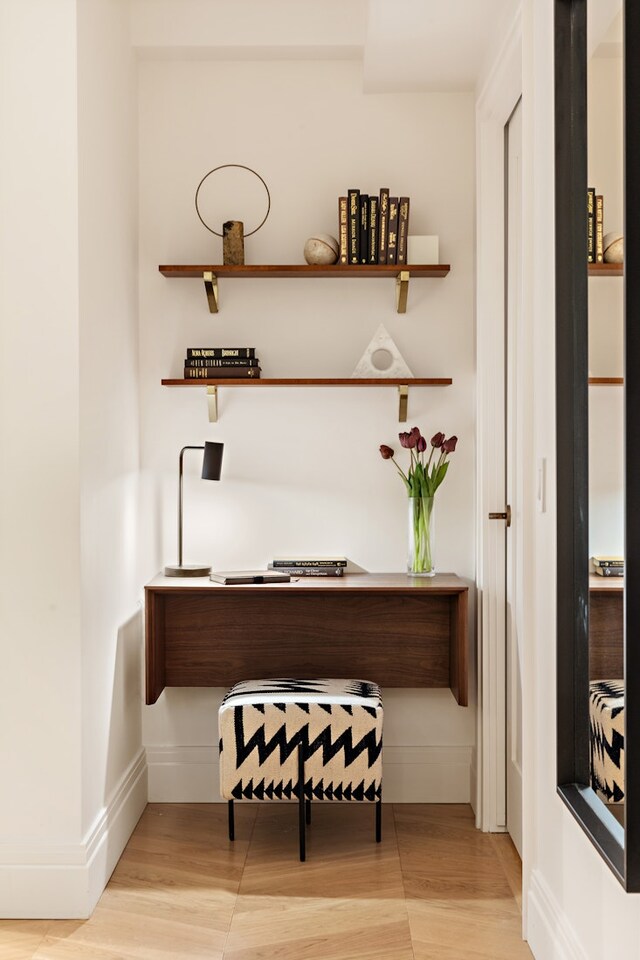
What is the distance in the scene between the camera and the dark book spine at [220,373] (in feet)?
10.3

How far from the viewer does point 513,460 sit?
3.02 meters

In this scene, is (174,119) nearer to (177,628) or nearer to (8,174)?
(8,174)

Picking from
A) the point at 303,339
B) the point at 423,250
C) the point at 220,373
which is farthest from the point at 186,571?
the point at 423,250

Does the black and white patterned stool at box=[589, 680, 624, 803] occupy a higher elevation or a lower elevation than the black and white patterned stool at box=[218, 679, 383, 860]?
higher

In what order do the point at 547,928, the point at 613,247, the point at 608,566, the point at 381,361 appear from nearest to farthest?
the point at 613,247, the point at 608,566, the point at 547,928, the point at 381,361

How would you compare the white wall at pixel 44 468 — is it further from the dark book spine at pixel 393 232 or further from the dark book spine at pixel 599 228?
the dark book spine at pixel 599 228

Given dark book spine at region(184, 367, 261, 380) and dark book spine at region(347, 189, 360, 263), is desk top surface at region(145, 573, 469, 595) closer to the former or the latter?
dark book spine at region(184, 367, 261, 380)

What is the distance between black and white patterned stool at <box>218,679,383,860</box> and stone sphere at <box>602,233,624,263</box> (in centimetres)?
154

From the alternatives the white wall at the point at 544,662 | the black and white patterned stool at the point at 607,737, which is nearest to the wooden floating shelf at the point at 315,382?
the white wall at the point at 544,662

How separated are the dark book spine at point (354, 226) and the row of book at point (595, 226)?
1.39m

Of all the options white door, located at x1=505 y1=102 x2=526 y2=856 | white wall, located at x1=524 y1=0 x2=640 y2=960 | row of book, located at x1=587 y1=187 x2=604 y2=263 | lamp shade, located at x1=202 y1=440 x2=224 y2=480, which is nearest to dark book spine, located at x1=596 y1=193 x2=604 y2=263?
row of book, located at x1=587 y1=187 x2=604 y2=263

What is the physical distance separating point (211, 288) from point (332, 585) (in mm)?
1081

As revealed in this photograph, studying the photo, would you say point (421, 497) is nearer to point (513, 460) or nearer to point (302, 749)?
point (513, 460)

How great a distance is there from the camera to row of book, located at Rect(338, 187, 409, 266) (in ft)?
10.1
